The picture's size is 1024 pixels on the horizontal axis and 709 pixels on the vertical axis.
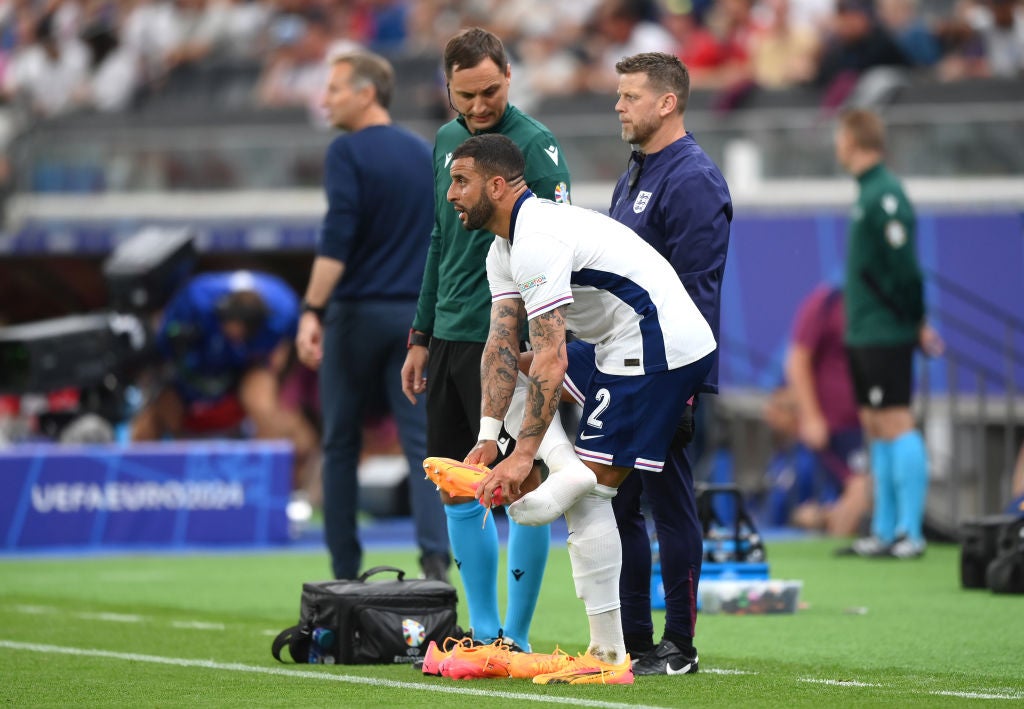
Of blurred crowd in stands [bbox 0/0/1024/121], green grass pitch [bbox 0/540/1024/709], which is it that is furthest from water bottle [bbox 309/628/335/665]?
blurred crowd in stands [bbox 0/0/1024/121]

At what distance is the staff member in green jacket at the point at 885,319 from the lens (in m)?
10.1

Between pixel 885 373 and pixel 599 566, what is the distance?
515 cm

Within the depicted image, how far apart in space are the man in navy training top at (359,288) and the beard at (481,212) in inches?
79.6

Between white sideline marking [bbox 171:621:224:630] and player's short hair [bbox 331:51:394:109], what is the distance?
2.36m

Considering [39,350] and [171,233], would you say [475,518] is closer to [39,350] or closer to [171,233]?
[39,350]

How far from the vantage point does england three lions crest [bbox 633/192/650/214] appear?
592 centimetres

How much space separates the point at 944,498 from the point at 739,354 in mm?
2649

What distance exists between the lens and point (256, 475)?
1165 centimetres

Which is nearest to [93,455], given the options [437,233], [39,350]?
[39,350]

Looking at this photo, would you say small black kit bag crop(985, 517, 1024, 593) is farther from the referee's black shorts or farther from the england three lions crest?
the england three lions crest

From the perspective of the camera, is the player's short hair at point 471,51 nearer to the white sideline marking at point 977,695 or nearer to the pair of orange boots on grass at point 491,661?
the pair of orange boots on grass at point 491,661

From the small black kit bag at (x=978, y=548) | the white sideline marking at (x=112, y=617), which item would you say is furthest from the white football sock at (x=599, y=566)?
the small black kit bag at (x=978, y=548)

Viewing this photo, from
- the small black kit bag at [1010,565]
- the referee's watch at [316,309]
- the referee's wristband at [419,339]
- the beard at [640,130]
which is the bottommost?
the small black kit bag at [1010,565]

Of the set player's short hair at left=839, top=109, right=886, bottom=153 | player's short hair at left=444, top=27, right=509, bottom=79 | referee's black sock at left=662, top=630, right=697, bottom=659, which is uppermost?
player's short hair at left=839, top=109, right=886, bottom=153
